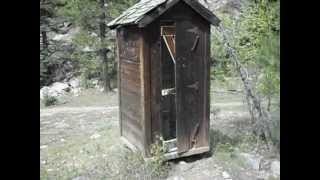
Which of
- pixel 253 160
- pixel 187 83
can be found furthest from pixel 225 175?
pixel 187 83

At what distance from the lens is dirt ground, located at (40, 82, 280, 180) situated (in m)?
3.84

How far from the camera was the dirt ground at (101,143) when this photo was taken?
3838 mm

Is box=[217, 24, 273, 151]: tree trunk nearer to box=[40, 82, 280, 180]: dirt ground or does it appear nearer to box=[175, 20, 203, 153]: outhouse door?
box=[40, 82, 280, 180]: dirt ground

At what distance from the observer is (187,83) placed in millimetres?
3895

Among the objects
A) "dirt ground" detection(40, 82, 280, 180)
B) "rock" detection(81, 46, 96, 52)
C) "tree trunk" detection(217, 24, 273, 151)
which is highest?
"rock" detection(81, 46, 96, 52)

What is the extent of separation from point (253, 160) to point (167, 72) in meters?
1.54

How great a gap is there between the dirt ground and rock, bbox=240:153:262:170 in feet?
0.24

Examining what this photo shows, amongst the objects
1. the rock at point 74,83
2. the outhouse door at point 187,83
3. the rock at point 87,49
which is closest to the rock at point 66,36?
the rock at point 87,49

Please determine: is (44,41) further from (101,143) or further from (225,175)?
(225,175)

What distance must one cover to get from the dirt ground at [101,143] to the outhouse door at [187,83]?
15.0 inches

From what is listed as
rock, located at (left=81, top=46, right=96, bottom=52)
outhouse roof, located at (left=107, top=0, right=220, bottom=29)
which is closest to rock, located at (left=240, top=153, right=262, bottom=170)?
outhouse roof, located at (left=107, top=0, right=220, bottom=29)

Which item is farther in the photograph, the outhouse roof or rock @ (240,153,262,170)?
rock @ (240,153,262,170)
